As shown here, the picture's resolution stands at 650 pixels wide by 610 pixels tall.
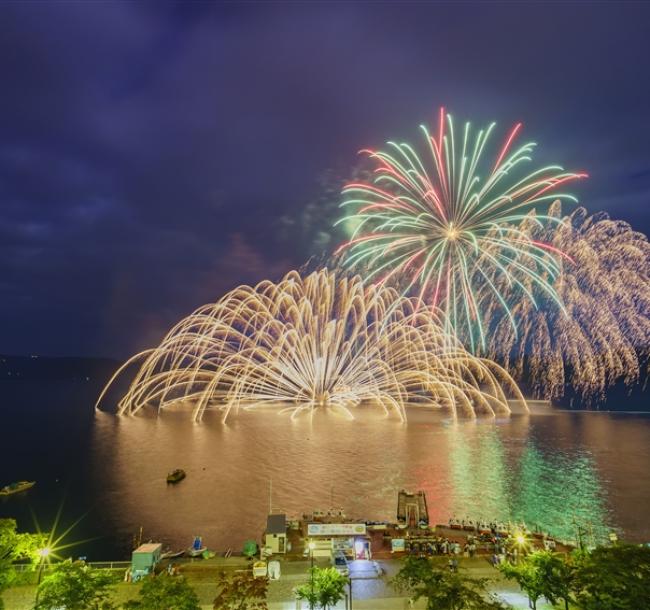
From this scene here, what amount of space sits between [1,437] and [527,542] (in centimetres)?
9743

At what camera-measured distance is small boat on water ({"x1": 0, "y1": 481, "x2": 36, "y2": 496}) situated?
2296 inches

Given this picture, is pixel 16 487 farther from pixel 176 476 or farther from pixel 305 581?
pixel 305 581

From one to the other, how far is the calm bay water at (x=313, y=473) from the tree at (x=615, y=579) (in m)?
24.0

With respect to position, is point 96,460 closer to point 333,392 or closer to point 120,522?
point 120,522

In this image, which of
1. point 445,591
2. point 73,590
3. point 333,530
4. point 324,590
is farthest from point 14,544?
point 445,591

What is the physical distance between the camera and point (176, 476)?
57688 millimetres

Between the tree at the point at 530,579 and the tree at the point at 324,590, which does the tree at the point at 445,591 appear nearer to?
the tree at the point at 530,579

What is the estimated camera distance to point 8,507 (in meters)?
54.3

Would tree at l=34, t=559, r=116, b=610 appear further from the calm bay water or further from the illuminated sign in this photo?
the calm bay water

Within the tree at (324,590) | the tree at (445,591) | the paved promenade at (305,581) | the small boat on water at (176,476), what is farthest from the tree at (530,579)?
the small boat on water at (176,476)

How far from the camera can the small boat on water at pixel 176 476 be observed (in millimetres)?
57062

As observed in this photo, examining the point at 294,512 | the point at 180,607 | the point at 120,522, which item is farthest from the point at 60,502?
the point at 180,607

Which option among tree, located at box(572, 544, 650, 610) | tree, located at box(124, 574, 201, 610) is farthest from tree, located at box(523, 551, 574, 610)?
tree, located at box(124, 574, 201, 610)

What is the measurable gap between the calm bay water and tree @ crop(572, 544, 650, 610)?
24010 millimetres
